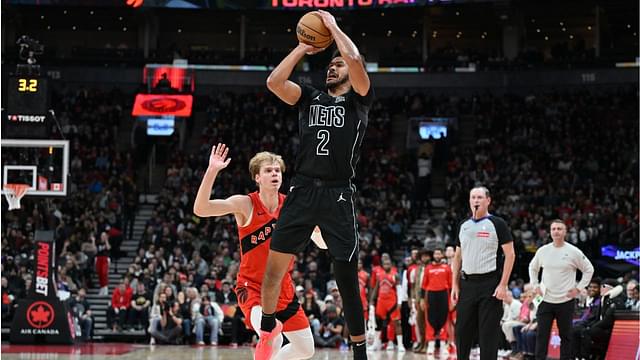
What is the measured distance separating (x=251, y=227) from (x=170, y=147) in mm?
26631

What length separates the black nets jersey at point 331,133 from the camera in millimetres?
6301

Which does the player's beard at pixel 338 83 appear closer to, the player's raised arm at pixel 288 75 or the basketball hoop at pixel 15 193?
the player's raised arm at pixel 288 75

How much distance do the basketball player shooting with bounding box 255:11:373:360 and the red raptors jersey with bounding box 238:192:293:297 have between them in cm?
84

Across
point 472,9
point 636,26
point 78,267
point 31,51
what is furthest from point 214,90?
point 31,51

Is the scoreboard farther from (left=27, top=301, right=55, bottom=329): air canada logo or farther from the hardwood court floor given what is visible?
the hardwood court floor

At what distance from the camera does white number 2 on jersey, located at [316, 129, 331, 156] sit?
6.29 metres

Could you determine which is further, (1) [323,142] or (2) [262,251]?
(2) [262,251]

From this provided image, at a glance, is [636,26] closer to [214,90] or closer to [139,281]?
[214,90]

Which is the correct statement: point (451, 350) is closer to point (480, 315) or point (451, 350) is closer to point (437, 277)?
point (437, 277)

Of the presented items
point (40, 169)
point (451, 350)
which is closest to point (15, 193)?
point (40, 169)

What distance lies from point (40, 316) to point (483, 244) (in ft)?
36.5

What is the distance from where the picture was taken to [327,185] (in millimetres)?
6289

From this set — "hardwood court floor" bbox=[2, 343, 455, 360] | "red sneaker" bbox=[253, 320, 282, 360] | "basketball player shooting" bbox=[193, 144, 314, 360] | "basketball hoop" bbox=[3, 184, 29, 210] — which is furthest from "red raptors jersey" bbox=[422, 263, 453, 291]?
"red sneaker" bbox=[253, 320, 282, 360]

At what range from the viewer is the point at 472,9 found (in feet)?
123
